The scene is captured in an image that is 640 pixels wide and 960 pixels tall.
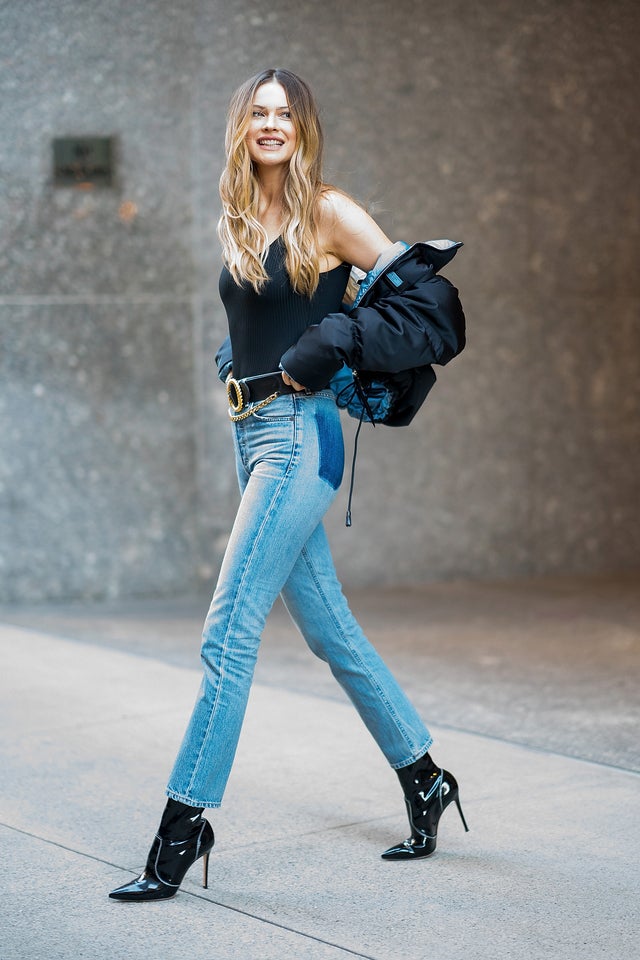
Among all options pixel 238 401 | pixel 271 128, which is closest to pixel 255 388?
pixel 238 401

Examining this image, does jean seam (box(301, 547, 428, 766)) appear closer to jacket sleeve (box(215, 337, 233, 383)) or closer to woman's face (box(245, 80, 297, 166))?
jacket sleeve (box(215, 337, 233, 383))

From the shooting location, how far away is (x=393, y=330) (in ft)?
10.5

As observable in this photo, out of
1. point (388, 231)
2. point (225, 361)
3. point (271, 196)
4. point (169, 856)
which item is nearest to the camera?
point (169, 856)

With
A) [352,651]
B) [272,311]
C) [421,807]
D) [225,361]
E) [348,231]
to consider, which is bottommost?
[421,807]

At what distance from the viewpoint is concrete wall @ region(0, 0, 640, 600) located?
718 cm

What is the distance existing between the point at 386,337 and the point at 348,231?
0.30 meters

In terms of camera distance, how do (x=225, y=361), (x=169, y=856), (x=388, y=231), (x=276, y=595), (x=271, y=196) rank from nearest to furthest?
(x=169, y=856) < (x=276, y=595) < (x=271, y=196) < (x=225, y=361) < (x=388, y=231)

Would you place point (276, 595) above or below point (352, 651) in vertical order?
above

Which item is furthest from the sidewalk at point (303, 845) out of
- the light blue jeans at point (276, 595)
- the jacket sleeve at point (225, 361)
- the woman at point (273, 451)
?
the jacket sleeve at point (225, 361)

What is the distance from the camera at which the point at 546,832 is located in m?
3.64

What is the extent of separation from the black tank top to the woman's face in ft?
0.69

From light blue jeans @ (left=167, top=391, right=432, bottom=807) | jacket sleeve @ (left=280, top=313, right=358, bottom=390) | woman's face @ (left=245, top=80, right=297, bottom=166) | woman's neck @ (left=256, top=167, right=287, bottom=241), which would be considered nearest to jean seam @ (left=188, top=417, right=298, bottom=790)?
light blue jeans @ (left=167, top=391, right=432, bottom=807)

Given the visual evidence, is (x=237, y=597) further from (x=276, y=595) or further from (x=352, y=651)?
(x=352, y=651)

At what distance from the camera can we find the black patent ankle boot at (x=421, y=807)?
3.46 metres
